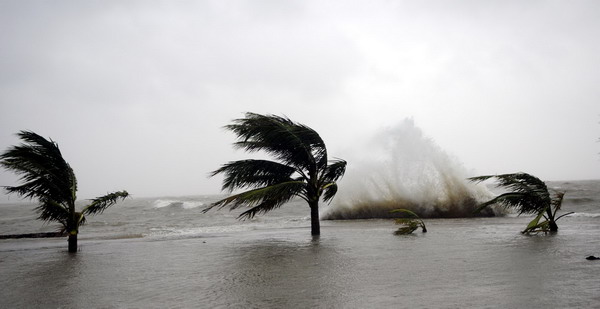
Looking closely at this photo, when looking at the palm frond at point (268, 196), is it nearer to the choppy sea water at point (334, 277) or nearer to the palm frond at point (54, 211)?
the choppy sea water at point (334, 277)

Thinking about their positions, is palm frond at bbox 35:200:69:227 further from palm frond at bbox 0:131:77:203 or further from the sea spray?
the sea spray

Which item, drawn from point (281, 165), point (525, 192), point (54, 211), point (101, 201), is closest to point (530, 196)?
point (525, 192)

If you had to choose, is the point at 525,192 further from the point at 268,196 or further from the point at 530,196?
the point at 268,196

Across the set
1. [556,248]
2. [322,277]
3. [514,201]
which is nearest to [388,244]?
[556,248]

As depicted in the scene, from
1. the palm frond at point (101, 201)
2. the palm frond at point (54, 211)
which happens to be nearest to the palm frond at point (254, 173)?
the palm frond at point (101, 201)

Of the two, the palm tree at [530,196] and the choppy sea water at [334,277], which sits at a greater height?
the palm tree at [530,196]

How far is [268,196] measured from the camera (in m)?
10.2

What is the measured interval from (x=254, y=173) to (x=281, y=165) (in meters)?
0.85

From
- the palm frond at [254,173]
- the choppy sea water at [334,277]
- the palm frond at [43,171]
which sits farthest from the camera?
the palm frond at [254,173]

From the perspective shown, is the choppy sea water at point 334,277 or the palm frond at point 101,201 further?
the palm frond at point 101,201

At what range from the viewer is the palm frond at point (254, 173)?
10945mm

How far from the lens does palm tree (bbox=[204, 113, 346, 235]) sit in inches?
413

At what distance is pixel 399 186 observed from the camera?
20.4m

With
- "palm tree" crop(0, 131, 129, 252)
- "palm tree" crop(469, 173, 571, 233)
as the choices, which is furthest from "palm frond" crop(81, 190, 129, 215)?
"palm tree" crop(469, 173, 571, 233)
